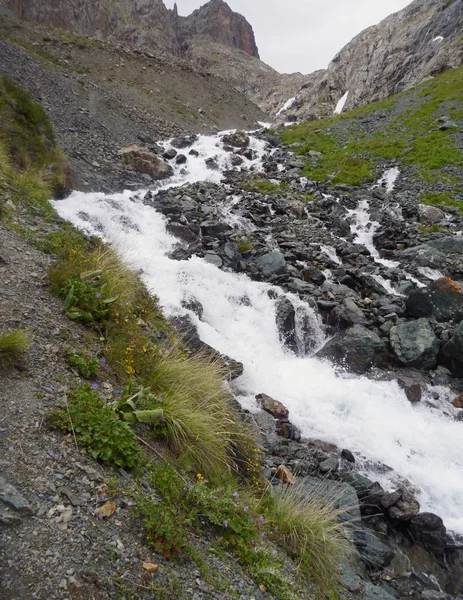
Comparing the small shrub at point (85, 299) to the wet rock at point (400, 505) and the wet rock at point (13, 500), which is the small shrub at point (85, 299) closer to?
the wet rock at point (13, 500)

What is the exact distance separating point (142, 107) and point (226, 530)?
36.1m

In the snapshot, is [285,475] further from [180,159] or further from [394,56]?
[394,56]

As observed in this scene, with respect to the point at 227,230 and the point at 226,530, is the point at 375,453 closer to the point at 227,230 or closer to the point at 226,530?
the point at 226,530

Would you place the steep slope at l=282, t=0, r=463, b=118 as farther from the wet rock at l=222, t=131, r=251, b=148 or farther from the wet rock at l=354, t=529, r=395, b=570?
the wet rock at l=354, t=529, r=395, b=570

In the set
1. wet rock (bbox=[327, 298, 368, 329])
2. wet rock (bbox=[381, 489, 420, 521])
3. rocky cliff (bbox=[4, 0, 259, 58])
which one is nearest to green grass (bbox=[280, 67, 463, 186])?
wet rock (bbox=[327, 298, 368, 329])

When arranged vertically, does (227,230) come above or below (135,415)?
above

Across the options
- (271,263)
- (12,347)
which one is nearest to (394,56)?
(271,263)

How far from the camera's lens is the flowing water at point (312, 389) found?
7453mm

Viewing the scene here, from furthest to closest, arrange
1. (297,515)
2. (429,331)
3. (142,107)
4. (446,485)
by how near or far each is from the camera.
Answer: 1. (142,107)
2. (429,331)
3. (446,485)
4. (297,515)

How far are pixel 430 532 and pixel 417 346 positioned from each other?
525cm

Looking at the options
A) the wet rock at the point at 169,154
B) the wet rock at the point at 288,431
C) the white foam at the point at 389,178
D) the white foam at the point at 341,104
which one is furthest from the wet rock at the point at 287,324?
the white foam at the point at 341,104

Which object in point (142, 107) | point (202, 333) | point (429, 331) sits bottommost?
point (202, 333)

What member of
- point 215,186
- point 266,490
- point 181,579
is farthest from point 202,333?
point 215,186

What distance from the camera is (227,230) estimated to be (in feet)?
51.4
